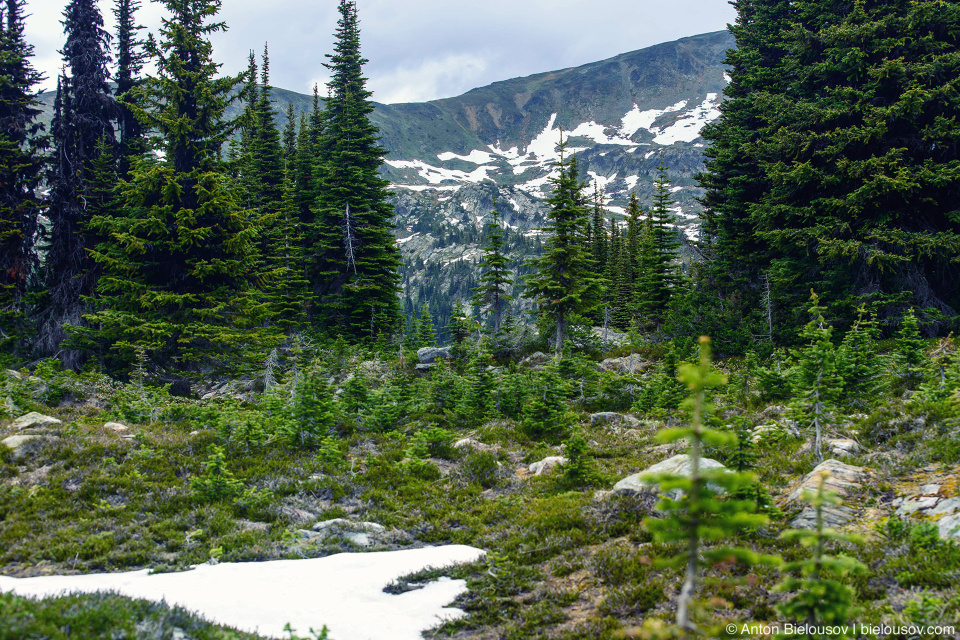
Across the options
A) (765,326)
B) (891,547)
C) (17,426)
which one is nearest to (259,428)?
(17,426)

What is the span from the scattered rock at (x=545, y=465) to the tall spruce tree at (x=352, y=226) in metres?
19.3

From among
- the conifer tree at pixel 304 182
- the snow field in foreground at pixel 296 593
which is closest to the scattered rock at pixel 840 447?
the snow field in foreground at pixel 296 593

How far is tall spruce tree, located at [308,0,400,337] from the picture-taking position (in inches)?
1112

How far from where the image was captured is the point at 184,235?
728 inches

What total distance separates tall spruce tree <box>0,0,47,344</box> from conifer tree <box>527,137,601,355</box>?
25045 millimetres

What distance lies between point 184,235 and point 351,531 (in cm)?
1595

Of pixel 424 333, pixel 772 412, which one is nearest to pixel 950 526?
pixel 772 412

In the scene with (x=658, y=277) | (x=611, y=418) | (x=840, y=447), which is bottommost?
(x=611, y=418)

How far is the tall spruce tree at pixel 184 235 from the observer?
59.0 ft

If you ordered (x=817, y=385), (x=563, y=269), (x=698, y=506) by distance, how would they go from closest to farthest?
(x=698, y=506) < (x=817, y=385) < (x=563, y=269)

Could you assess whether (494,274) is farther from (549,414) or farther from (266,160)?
(266,160)

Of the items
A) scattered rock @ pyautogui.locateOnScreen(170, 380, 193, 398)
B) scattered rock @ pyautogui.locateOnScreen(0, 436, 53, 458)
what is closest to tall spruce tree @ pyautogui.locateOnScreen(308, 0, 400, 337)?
scattered rock @ pyautogui.locateOnScreen(170, 380, 193, 398)

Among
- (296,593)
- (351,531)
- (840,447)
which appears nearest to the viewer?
(296,593)

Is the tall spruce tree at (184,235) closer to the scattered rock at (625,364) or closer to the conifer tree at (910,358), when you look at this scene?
the scattered rock at (625,364)
